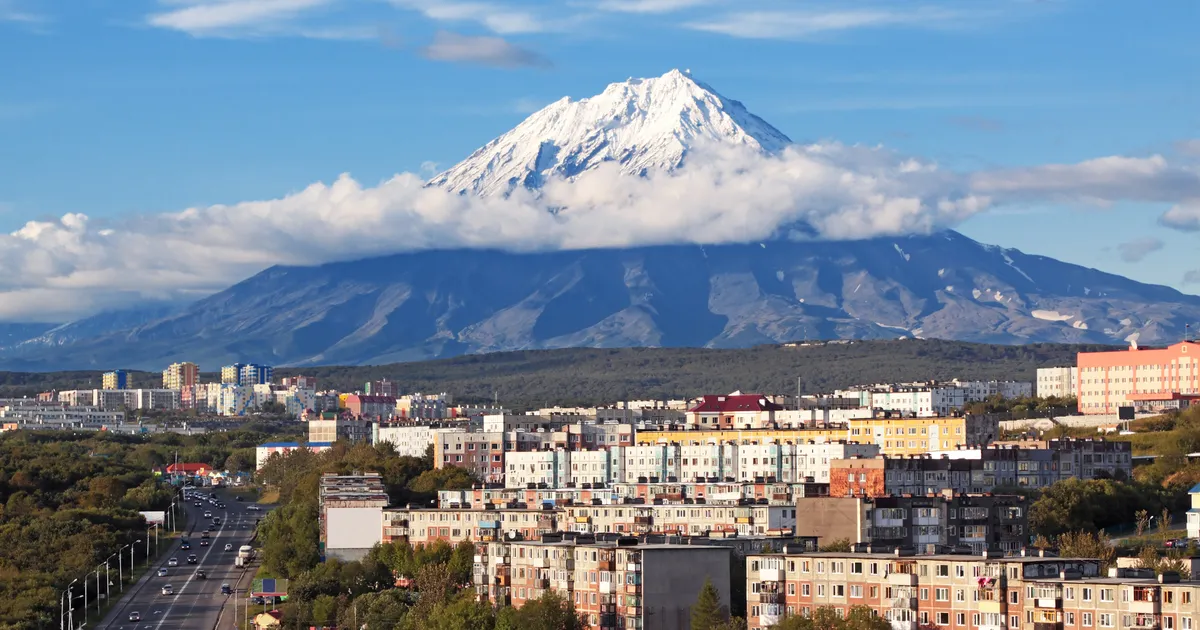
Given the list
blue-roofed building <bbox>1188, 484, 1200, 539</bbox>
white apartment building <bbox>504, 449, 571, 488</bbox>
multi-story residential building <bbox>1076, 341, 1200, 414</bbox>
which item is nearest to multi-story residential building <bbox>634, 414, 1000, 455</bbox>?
white apartment building <bbox>504, 449, 571, 488</bbox>

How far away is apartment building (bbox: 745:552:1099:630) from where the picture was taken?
175 feet

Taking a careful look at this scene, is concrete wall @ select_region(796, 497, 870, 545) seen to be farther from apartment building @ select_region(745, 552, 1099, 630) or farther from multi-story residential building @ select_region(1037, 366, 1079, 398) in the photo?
multi-story residential building @ select_region(1037, 366, 1079, 398)

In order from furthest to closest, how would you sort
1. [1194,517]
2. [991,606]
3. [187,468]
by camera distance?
1. [187,468]
2. [1194,517]
3. [991,606]

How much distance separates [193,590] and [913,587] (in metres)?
46.7

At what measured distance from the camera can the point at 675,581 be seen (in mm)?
61062

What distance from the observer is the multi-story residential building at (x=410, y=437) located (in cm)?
A: 15130

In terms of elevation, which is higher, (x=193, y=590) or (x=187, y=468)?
(x=187, y=468)

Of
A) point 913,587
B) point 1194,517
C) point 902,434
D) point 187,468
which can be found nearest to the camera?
point 913,587

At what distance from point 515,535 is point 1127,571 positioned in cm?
2804

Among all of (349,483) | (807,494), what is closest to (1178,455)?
(807,494)

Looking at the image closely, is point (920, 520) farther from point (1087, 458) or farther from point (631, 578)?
point (1087, 458)

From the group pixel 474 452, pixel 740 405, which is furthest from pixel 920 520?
pixel 740 405

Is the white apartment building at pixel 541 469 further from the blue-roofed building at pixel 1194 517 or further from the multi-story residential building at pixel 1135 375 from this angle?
the multi-story residential building at pixel 1135 375

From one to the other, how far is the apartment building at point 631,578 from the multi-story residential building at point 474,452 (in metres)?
61.2
